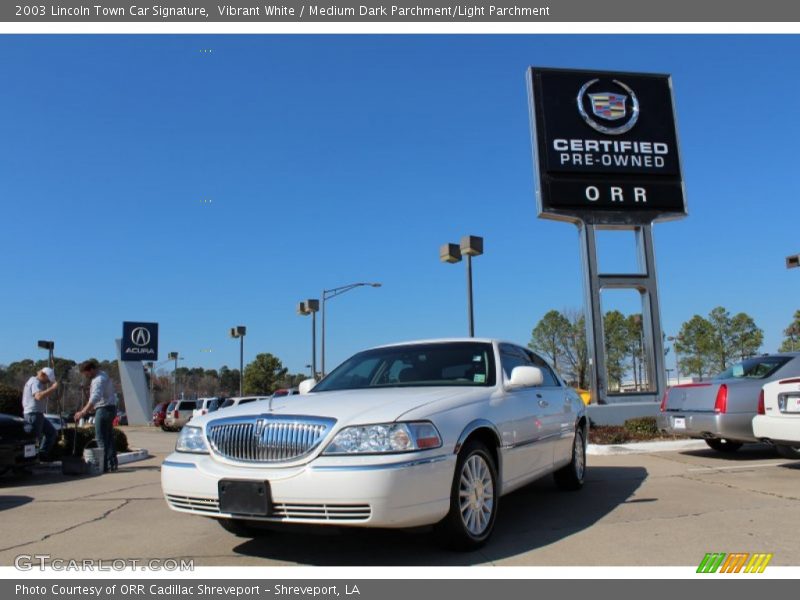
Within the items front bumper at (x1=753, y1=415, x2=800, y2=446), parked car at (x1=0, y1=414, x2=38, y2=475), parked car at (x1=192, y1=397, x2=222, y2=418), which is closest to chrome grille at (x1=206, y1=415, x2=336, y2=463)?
parked car at (x1=0, y1=414, x2=38, y2=475)

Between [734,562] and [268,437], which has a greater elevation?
[268,437]

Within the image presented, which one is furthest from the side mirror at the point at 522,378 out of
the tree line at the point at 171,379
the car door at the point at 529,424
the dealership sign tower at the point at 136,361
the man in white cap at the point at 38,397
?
the tree line at the point at 171,379

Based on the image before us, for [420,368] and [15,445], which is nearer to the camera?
[420,368]

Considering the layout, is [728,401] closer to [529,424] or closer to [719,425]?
[719,425]

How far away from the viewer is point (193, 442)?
15.0 feet

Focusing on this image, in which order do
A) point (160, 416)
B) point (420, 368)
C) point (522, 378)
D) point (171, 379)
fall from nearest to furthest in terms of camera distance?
point (522, 378) → point (420, 368) → point (160, 416) → point (171, 379)

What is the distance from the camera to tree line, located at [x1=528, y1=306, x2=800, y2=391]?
159 feet

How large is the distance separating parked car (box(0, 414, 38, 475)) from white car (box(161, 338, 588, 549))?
18.3ft

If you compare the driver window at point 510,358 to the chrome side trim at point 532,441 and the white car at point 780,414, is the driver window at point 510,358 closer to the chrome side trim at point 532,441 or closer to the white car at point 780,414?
the chrome side trim at point 532,441

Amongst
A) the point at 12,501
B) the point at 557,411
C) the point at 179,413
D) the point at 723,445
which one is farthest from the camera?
the point at 179,413

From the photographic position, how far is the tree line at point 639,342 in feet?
159

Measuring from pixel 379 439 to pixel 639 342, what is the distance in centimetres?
5421

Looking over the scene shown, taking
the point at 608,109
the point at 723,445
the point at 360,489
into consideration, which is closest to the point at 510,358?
the point at 360,489

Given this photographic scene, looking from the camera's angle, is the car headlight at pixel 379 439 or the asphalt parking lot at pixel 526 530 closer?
the car headlight at pixel 379 439
